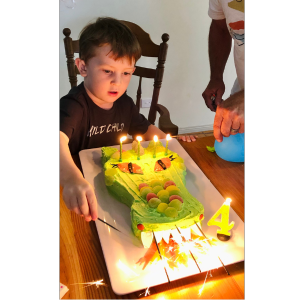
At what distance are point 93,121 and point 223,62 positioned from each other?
0.70 metres

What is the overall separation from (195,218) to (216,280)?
154 millimetres

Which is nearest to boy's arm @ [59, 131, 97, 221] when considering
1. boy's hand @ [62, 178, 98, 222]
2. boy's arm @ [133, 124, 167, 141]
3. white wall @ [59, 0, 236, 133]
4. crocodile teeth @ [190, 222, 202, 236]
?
boy's hand @ [62, 178, 98, 222]

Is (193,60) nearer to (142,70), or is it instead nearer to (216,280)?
(142,70)

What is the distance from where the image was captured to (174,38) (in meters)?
1.93

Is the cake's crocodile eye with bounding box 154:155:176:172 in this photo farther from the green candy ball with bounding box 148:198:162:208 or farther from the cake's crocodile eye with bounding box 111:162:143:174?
the green candy ball with bounding box 148:198:162:208

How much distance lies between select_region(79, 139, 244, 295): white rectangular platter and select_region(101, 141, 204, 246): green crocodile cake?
0.03 metres

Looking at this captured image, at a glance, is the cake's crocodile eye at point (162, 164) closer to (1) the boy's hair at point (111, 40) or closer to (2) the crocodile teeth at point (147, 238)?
(2) the crocodile teeth at point (147, 238)

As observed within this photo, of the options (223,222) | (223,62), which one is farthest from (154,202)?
(223,62)

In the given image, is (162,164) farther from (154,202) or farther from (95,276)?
(95,276)

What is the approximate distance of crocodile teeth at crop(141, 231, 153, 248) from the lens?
2.17 ft
